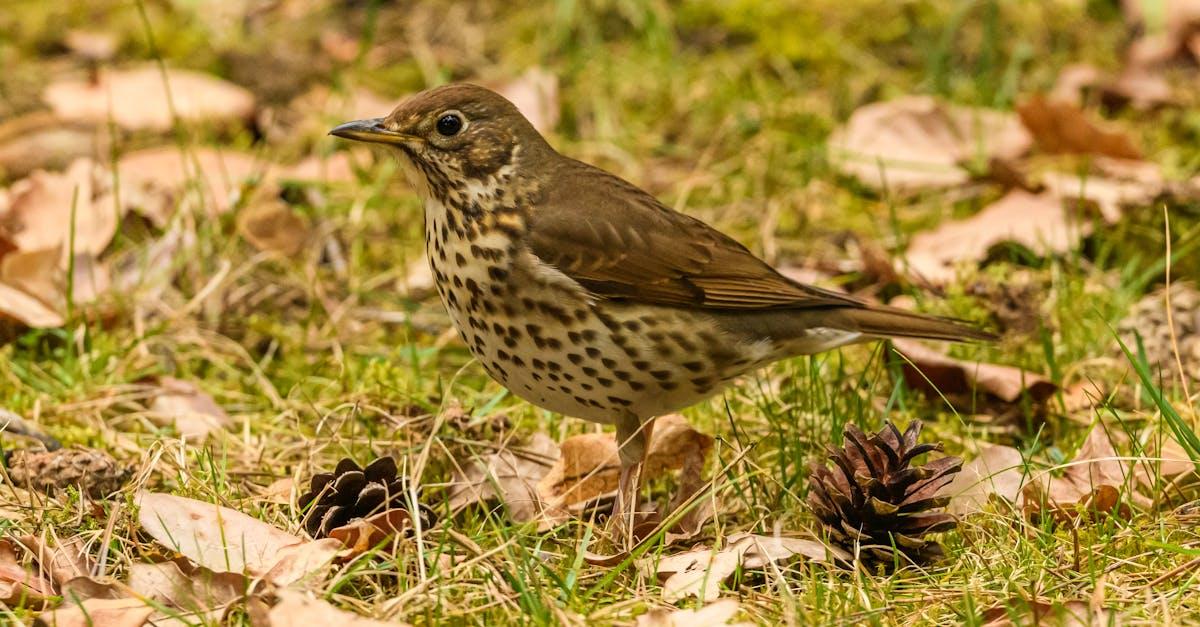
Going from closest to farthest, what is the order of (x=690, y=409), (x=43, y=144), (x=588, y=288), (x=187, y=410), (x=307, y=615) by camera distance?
(x=307, y=615) → (x=588, y=288) → (x=187, y=410) → (x=690, y=409) → (x=43, y=144)

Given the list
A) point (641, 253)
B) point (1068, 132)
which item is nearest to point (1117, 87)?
point (1068, 132)

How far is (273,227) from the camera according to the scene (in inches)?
181

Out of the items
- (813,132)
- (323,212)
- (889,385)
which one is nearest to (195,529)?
(889,385)

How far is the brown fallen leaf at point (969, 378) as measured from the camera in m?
3.63

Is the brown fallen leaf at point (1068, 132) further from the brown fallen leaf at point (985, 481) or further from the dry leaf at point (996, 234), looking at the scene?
the brown fallen leaf at point (985, 481)

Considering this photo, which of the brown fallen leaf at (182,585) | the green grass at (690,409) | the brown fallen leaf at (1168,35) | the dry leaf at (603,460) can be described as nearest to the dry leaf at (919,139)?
the green grass at (690,409)

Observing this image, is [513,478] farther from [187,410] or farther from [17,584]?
[17,584]

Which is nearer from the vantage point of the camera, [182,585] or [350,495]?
[182,585]

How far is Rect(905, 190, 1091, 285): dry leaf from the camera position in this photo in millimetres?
4375

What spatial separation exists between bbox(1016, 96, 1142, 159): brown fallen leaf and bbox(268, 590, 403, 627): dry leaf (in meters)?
3.40

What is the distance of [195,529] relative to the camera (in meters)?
2.79

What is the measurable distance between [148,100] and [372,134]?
241 cm

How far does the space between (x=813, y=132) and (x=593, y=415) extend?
2420mm

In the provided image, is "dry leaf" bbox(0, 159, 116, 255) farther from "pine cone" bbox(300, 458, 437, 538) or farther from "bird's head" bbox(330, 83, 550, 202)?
"pine cone" bbox(300, 458, 437, 538)
